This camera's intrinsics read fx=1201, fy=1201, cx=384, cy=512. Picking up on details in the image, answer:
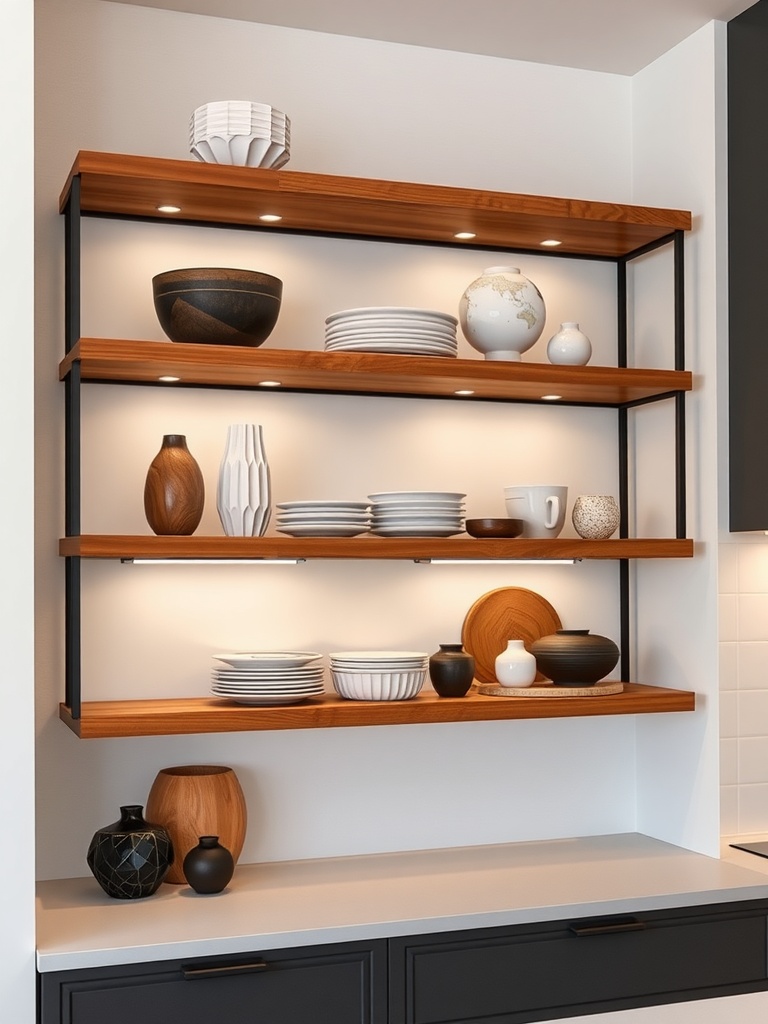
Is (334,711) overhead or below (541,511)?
below

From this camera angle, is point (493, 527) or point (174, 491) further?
point (493, 527)

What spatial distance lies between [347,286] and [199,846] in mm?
1312

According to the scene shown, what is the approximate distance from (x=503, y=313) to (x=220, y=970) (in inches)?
57.9

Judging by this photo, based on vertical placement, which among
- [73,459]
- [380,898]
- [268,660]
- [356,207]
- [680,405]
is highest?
[356,207]

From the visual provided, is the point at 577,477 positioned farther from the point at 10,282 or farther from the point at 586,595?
the point at 10,282

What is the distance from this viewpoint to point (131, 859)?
2350 mm

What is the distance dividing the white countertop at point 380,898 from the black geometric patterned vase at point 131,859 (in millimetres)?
34

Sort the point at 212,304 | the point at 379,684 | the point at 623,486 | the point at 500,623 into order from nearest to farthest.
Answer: the point at 212,304 → the point at 379,684 → the point at 500,623 → the point at 623,486

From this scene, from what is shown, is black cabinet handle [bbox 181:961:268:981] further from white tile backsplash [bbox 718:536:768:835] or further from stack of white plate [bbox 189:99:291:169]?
stack of white plate [bbox 189:99:291:169]

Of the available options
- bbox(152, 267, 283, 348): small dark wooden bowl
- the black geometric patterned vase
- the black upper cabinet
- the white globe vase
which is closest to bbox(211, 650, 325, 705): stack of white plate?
the black geometric patterned vase

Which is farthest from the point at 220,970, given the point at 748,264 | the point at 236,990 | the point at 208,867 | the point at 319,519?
the point at 748,264

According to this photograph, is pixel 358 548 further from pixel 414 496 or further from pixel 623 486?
pixel 623 486

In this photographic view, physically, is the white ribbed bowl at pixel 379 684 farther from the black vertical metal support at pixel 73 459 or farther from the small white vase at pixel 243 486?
the black vertical metal support at pixel 73 459

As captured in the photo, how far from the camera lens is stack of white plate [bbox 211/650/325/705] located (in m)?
2.45
